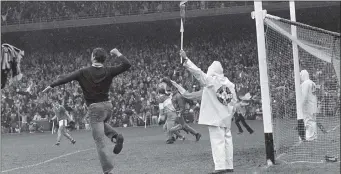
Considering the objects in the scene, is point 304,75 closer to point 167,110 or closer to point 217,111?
point 167,110

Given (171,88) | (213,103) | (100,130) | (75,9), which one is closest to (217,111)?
(213,103)

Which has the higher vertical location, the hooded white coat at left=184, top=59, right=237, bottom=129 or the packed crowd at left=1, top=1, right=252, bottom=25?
the packed crowd at left=1, top=1, right=252, bottom=25

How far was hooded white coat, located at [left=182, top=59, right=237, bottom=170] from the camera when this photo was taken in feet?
33.0

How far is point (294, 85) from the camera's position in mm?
15336

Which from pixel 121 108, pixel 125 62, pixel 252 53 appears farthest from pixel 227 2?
pixel 125 62

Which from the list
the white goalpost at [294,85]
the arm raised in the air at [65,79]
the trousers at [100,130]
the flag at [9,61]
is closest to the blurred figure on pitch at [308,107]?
the white goalpost at [294,85]

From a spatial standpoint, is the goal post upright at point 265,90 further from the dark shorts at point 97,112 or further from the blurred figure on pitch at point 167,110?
the blurred figure on pitch at point 167,110

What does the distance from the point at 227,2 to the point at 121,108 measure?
36.9ft

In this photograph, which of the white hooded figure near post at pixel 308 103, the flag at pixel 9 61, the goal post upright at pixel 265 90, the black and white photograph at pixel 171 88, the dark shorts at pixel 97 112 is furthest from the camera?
the white hooded figure near post at pixel 308 103

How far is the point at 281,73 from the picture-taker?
579 inches

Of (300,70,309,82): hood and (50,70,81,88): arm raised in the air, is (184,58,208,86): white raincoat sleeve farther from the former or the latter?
(300,70,309,82): hood

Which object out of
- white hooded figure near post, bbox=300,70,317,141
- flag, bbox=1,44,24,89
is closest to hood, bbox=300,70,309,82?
white hooded figure near post, bbox=300,70,317,141

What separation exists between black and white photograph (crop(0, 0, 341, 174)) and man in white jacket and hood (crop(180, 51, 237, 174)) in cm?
2

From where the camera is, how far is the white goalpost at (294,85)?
9.85 meters
